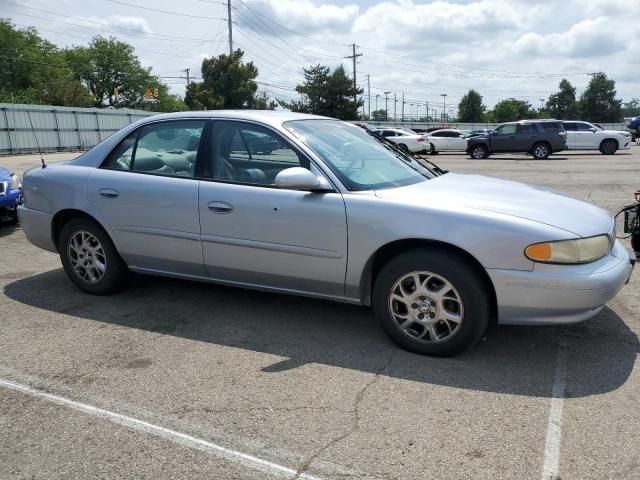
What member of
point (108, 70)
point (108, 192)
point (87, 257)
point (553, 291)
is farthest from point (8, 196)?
point (108, 70)

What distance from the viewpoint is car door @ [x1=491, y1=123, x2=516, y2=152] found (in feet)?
79.6

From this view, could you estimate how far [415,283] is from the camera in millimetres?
3660

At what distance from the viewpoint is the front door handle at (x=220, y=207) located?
4.18 metres

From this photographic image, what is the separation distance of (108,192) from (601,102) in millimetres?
92789

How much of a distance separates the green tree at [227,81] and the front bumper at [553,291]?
4587cm

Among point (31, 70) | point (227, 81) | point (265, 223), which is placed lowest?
point (265, 223)

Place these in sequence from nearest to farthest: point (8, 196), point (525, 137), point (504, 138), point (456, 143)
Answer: point (8, 196) → point (525, 137) → point (504, 138) → point (456, 143)

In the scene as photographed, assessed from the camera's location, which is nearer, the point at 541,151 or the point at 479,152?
the point at 541,151

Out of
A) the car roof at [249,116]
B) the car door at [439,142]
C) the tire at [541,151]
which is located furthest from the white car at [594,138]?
the car roof at [249,116]

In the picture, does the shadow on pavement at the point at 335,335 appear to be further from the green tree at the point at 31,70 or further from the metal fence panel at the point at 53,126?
the green tree at the point at 31,70

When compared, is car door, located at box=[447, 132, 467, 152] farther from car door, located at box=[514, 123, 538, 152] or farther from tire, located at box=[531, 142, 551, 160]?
tire, located at box=[531, 142, 551, 160]

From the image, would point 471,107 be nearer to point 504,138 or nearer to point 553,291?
point 504,138

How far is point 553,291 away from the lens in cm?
337

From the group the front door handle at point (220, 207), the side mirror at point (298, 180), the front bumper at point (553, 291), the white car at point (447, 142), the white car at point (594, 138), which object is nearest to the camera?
the front bumper at point (553, 291)
